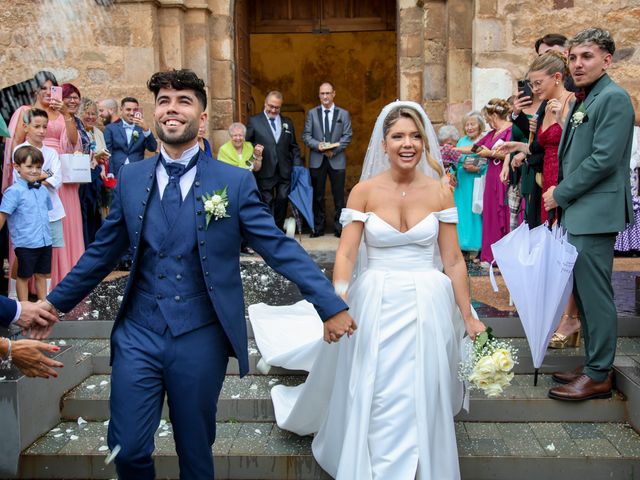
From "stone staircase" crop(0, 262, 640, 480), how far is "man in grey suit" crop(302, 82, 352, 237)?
600 centimetres

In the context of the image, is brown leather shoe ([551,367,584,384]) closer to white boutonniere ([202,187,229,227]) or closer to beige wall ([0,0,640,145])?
white boutonniere ([202,187,229,227])

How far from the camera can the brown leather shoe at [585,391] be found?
432 centimetres

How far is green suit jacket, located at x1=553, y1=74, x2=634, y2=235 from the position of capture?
4074 millimetres

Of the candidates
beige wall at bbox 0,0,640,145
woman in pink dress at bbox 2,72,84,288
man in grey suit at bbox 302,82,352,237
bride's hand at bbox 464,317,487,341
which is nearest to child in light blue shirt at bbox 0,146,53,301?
woman in pink dress at bbox 2,72,84,288

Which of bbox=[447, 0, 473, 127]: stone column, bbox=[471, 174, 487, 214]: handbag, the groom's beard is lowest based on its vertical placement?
bbox=[471, 174, 487, 214]: handbag

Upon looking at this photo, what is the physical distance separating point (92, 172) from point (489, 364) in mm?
5830

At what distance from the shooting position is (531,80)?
16.5 feet

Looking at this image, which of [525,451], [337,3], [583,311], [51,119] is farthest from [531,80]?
[337,3]

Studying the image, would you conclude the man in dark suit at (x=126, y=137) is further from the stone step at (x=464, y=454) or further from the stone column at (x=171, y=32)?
the stone step at (x=464, y=454)

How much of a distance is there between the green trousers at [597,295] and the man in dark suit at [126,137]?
5535mm

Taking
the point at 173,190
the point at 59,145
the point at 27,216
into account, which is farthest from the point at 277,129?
the point at 173,190

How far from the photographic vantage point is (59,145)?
718 cm

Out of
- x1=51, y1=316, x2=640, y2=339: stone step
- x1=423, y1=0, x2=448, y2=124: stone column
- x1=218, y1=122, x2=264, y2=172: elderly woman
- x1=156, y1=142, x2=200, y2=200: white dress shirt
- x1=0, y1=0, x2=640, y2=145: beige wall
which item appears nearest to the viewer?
x1=156, y1=142, x2=200, y2=200: white dress shirt

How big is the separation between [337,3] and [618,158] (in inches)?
344
